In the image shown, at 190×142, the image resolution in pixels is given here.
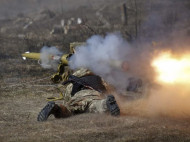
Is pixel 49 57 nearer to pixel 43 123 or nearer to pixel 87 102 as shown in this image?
pixel 87 102

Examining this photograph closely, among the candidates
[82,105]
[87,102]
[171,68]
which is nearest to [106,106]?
[87,102]

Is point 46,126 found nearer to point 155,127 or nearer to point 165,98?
point 155,127

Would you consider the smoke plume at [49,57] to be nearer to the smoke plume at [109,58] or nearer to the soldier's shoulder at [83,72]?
the smoke plume at [109,58]

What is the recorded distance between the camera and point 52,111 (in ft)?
34.3

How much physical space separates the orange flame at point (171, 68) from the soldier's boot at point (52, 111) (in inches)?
132

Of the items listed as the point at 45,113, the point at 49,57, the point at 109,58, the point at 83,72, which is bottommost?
the point at 45,113

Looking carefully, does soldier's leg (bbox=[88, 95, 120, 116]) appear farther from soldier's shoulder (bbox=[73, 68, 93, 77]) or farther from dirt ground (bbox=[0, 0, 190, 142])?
soldier's shoulder (bbox=[73, 68, 93, 77])

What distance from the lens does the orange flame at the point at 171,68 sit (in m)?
12.0

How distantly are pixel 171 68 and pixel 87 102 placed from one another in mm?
2998

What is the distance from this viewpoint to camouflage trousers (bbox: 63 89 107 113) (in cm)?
1062

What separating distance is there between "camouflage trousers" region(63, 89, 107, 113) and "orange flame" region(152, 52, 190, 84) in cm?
217

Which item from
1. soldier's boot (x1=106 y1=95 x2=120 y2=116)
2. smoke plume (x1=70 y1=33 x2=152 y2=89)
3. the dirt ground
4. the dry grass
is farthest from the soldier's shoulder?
soldier's boot (x1=106 y1=95 x2=120 y2=116)

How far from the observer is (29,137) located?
8.69 m

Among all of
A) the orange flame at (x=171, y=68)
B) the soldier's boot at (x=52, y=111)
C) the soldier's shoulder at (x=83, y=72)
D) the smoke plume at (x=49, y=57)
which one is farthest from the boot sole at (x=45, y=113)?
the smoke plume at (x=49, y=57)
